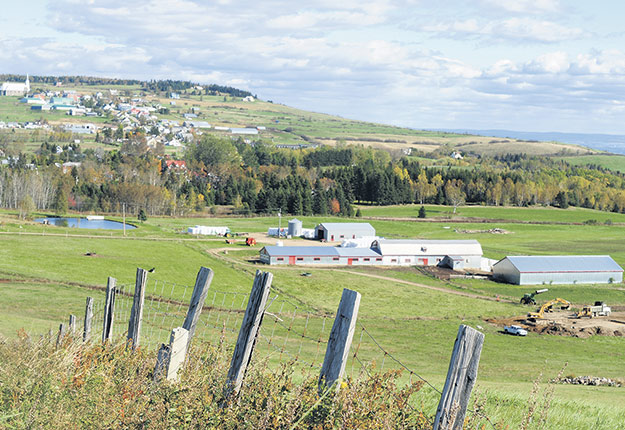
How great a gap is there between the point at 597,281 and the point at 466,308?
22.3 m

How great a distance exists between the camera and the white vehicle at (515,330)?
36.5m

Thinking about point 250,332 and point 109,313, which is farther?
point 109,313

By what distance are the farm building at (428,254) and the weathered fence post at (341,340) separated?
197 ft

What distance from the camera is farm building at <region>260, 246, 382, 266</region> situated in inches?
2406

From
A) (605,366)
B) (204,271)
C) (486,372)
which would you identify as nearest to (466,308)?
(605,366)

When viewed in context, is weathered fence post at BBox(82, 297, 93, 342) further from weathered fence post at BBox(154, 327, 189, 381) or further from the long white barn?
the long white barn

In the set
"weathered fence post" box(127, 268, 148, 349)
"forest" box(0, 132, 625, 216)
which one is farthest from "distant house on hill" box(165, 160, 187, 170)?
"weathered fence post" box(127, 268, 148, 349)

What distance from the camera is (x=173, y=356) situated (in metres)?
6.83

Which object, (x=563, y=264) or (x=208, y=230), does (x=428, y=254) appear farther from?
(x=208, y=230)

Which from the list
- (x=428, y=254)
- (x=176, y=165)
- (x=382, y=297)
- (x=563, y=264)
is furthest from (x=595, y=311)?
(x=176, y=165)

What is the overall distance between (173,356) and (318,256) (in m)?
56.0

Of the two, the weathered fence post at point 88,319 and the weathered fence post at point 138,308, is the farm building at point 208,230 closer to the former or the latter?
the weathered fence post at point 88,319

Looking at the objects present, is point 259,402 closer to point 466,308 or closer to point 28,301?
point 28,301

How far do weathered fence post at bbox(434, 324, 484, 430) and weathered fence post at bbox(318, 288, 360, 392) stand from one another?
A: 1003mm
